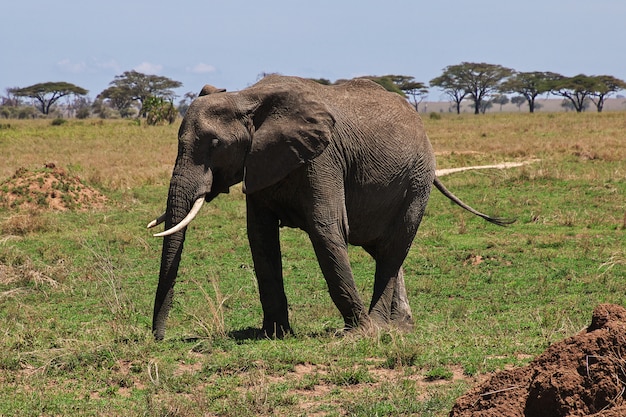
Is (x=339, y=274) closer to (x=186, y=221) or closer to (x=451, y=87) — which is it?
(x=186, y=221)

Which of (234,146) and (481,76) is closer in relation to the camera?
(234,146)

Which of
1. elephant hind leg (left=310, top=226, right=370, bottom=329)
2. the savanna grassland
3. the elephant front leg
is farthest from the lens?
the elephant front leg

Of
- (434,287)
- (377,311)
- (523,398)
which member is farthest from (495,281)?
(523,398)

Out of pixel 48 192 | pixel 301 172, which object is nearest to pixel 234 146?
pixel 301 172

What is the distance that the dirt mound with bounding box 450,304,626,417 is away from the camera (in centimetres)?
455

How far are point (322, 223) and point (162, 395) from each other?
2.24 meters

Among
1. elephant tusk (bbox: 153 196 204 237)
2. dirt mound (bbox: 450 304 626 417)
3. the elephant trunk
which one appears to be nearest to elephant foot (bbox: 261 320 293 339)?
the elephant trunk

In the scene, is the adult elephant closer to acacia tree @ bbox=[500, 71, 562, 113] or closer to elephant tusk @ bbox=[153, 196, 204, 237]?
elephant tusk @ bbox=[153, 196, 204, 237]

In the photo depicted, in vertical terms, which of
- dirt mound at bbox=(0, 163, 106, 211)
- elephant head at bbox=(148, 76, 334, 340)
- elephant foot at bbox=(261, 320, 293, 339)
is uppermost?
elephant head at bbox=(148, 76, 334, 340)

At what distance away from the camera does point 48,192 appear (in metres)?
17.0

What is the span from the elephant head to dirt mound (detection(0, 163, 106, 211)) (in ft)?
31.6

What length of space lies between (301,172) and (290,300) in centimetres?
322

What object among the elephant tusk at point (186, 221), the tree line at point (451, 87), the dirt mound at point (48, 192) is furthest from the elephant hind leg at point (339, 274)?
the tree line at point (451, 87)

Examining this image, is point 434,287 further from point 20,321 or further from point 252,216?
point 20,321
